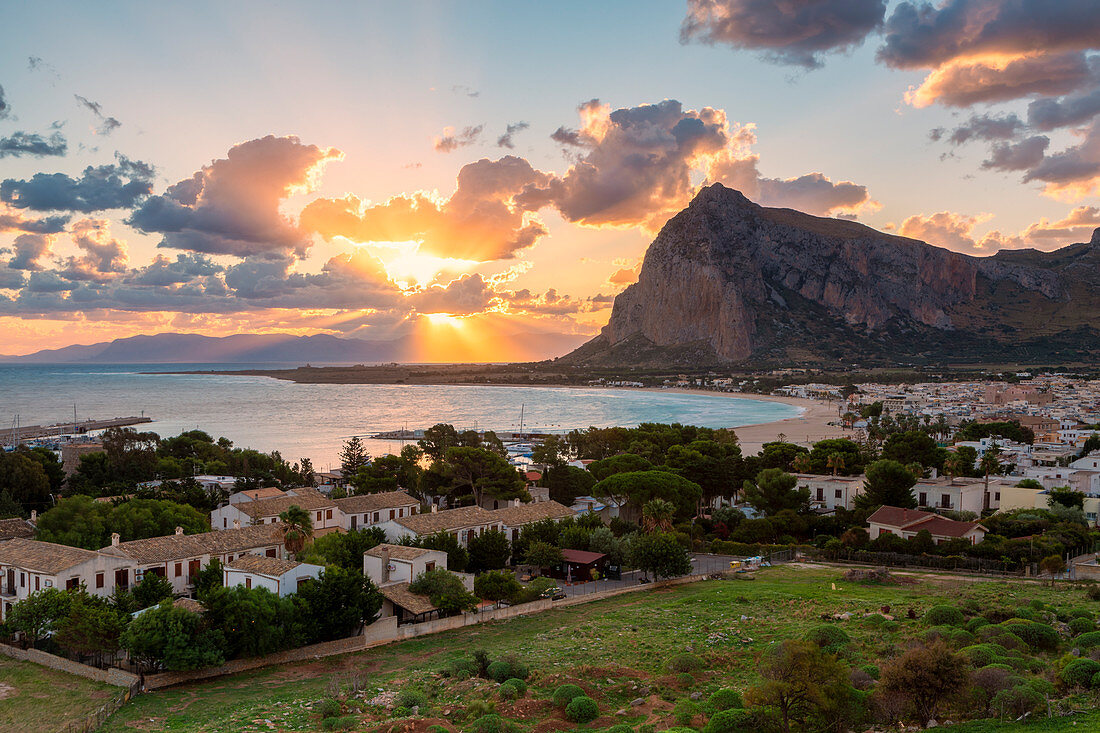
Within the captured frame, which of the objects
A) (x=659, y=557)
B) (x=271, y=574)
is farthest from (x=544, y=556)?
(x=271, y=574)

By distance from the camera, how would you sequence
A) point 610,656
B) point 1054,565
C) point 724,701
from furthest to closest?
point 1054,565 → point 610,656 → point 724,701

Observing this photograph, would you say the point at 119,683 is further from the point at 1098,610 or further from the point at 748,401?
the point at 748,401

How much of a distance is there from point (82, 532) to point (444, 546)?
56.5 feet

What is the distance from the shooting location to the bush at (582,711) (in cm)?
1967

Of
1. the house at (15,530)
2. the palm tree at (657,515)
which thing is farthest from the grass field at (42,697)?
the palm tree at (657,515)

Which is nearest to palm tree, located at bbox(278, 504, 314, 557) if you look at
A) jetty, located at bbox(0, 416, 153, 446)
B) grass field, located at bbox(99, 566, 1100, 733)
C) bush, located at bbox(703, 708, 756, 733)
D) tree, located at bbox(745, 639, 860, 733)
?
grass field, located at bbox(99, 566, 1100, 733)

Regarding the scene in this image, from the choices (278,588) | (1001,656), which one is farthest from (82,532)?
(1001,656)

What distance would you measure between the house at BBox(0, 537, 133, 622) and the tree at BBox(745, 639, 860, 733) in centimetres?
2607

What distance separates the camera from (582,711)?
1973 centimetres

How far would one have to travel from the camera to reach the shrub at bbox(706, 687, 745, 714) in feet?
63.2

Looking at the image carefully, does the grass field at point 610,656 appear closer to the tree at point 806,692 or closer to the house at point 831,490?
the tree at point 806,692

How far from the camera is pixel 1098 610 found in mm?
27344

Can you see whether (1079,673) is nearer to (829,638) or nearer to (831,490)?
(829,638)

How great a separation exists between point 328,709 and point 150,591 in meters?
11.8
